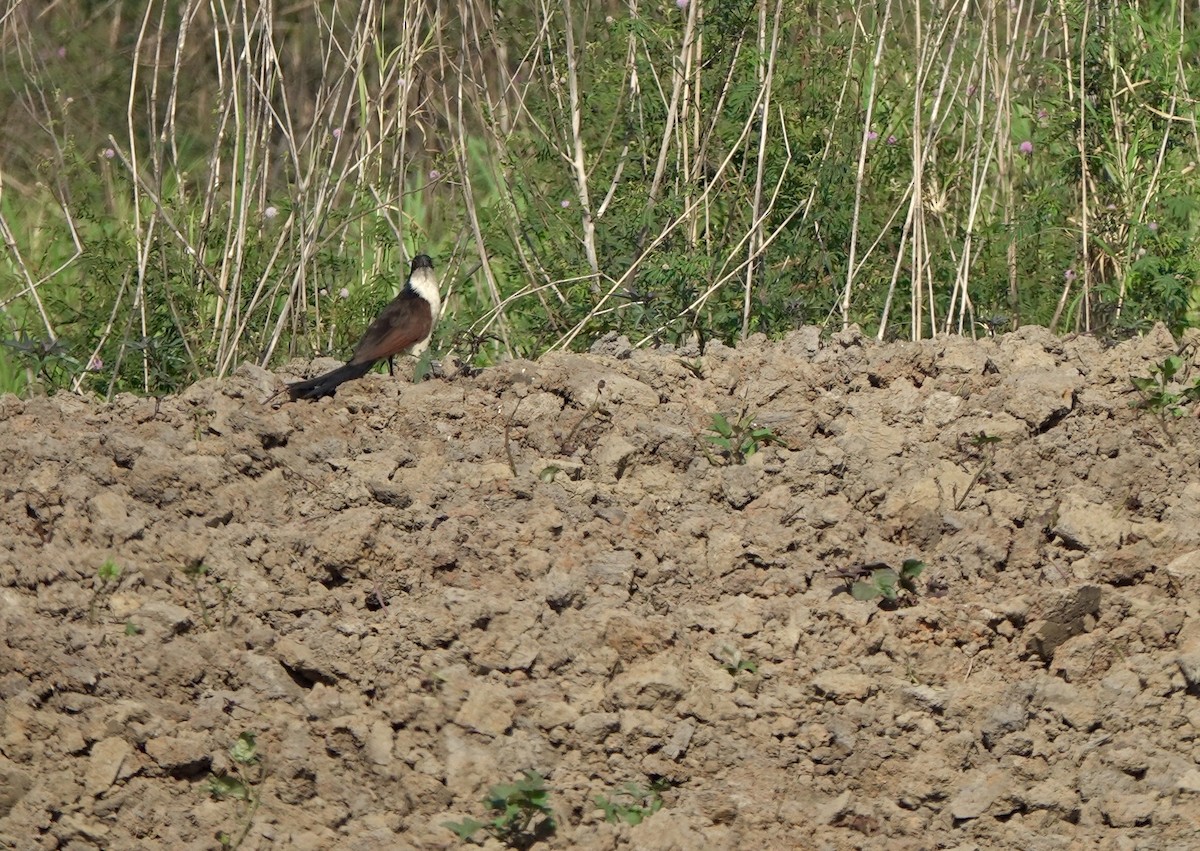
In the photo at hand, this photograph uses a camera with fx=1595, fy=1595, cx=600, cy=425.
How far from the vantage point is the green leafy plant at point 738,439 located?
3910 millimetres

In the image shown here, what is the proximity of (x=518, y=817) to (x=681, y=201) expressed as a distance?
2720mm

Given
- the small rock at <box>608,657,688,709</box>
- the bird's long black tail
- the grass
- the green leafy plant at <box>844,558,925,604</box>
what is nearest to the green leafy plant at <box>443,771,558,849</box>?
the small rock at <box>608,657,688,709</box>

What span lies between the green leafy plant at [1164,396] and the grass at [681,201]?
802mm

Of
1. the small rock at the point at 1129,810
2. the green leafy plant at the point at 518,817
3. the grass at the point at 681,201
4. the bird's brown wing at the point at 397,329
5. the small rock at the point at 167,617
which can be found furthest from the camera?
the grass at the point at 681,201

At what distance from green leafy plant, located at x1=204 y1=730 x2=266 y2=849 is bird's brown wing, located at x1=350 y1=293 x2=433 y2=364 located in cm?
174

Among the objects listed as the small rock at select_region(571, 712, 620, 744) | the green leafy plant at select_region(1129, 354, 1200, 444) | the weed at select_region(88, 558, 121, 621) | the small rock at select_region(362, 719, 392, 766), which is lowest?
the small rock at select_region(362, 719, 392, 766)

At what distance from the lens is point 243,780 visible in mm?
2895

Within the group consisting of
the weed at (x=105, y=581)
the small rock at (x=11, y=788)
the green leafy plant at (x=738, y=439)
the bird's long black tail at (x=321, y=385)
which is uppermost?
the green leafy plant at (x=738, y=439)

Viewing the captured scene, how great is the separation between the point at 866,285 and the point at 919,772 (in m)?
2.52

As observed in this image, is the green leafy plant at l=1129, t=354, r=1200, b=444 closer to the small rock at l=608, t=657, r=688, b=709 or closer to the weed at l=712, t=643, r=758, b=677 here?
the weed at l=712, t=643, r=758, b=677

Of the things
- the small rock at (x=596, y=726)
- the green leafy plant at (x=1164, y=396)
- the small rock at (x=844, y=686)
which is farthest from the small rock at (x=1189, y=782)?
the green leafy plant at (x=1164, y=396)

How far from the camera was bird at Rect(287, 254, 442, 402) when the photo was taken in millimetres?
4254

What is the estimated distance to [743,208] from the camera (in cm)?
525

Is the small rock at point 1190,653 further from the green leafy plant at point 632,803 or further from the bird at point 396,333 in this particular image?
the bird at point 396,333
